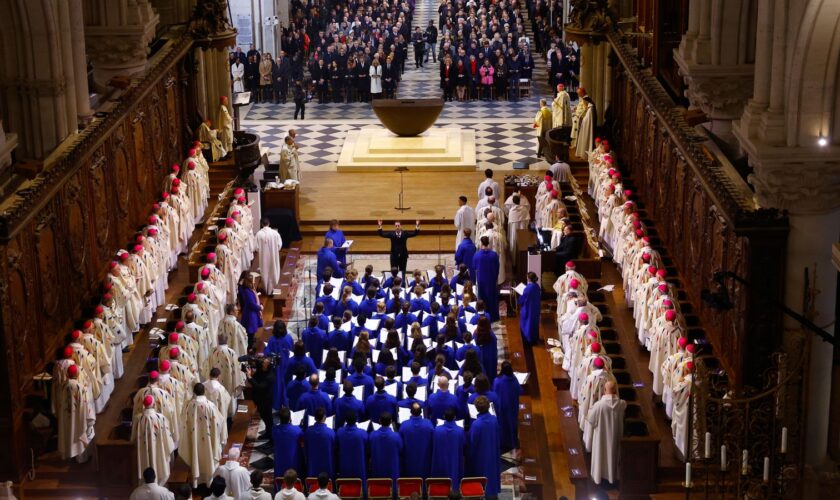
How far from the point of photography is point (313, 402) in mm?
18031

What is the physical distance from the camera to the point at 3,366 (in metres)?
17.5

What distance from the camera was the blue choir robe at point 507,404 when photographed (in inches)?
727

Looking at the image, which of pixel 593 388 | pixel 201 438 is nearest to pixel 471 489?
pixel 593 388

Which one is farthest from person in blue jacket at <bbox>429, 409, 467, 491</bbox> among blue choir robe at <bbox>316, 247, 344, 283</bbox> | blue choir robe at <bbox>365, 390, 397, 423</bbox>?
blue choir robe at <bbox>316, 247, 344, 283</bbox>

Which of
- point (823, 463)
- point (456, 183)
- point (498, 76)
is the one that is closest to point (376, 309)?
point (823, 463)

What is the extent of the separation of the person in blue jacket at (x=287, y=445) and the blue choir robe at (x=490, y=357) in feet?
10.8

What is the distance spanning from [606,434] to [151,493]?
5.17 m

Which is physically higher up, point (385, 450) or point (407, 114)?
point (407, 114)

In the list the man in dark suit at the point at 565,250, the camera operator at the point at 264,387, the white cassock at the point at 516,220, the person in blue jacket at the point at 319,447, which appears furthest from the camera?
the white cassock at the point at 516,220

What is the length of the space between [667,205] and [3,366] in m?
10.4

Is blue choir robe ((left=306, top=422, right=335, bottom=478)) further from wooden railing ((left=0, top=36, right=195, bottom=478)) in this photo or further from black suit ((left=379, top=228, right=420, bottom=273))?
black suit ((left=379, top=228, right=420, bottom=273))

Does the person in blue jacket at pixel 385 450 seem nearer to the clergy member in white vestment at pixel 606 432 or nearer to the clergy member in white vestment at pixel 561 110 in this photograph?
the clergy member in white vestment at pixel 606 432

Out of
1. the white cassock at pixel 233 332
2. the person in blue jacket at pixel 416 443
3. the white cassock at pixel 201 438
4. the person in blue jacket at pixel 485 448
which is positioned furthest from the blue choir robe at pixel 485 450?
the white cassock at pixel 233 332

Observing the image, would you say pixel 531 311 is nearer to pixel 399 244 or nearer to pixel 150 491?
pixel 399 244
